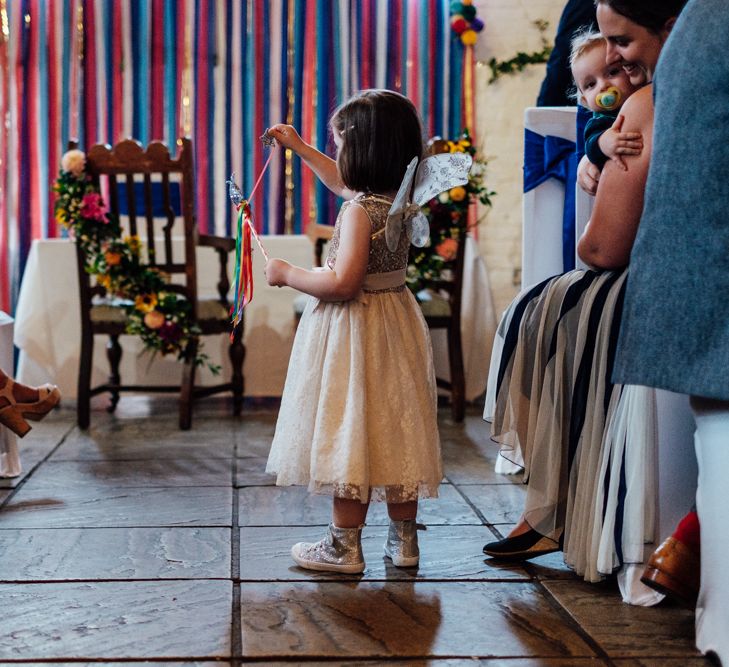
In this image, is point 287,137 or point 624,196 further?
point 287,137

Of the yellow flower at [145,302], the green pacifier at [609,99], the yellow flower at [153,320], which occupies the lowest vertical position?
the yellow flower at [153,320]

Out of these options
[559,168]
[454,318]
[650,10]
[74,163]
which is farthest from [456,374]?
[650,10]

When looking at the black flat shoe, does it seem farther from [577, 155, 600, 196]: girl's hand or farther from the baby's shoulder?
the baby's shoulder

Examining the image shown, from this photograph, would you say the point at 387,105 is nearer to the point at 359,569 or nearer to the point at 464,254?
the point at 359,569

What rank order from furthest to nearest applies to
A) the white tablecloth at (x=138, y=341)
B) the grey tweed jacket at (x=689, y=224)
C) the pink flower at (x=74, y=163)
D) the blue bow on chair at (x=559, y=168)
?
the white tablecloth at (x=138, y=341)
the pink flower at (x=74, y=163)
the blue bow on chair at (x=559, y=168)
the grey tweed jacket at (x=689, y=224)

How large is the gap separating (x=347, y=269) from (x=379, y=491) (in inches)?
19.0

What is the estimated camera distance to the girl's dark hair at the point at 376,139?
200 cm

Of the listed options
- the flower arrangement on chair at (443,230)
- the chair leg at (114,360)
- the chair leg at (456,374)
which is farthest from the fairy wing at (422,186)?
the chair leg at (114,360)

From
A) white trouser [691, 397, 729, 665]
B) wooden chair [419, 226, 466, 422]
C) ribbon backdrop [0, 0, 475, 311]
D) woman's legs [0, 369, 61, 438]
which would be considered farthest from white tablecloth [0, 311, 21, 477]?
ribbon backdrop [0, 0, 475, 311]

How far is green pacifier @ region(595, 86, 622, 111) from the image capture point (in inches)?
76.2

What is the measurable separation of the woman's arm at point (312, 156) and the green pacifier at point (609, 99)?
57 cm

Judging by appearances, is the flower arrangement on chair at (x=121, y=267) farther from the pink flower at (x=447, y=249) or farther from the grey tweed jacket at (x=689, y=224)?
the grey tweed jacket at (x=689, y=224)

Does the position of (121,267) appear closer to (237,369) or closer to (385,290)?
(237,369)

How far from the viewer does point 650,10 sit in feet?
5.61
